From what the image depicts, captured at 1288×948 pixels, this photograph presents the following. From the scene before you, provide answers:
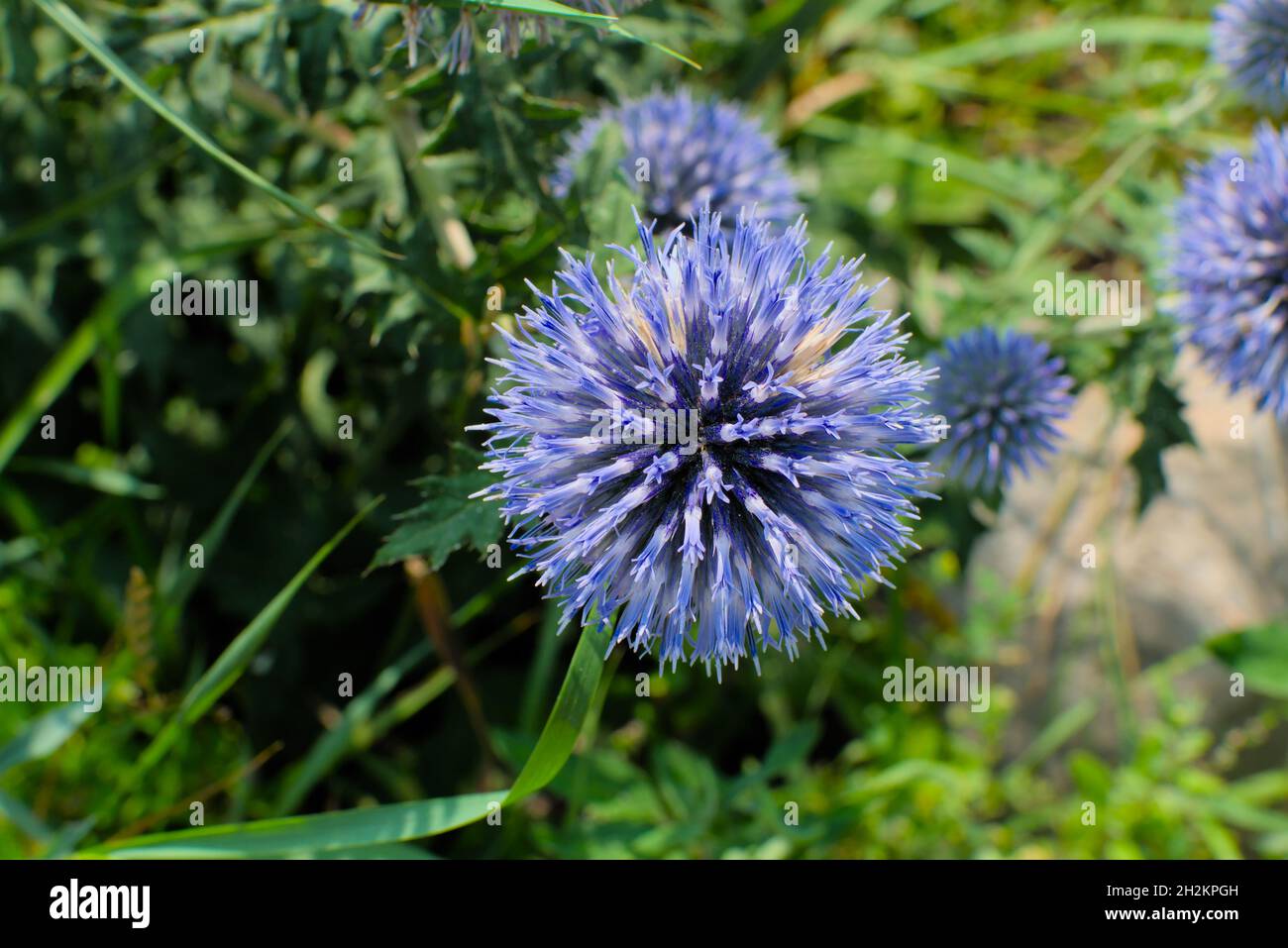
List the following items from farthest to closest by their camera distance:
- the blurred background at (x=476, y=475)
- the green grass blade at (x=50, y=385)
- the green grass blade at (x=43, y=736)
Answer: the green grass blade at (x=50, y=385) → the green grass blade at (x=43, y=736) → the blurred background at (x=476, y=475)

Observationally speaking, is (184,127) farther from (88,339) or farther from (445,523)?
(88,339)

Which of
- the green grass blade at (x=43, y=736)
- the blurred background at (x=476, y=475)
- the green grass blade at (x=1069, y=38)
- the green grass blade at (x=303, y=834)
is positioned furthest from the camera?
A: the green grass blade at (x=1069, y=38)

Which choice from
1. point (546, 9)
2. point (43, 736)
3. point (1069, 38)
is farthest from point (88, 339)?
point (1069, 38)

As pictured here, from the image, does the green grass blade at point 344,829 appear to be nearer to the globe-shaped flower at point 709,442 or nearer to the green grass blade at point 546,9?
the globe-shaped flower at point 709,442

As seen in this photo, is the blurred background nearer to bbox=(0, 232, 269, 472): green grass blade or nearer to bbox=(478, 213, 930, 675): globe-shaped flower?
bbox=(0, 232, 269, 472): green grass blade

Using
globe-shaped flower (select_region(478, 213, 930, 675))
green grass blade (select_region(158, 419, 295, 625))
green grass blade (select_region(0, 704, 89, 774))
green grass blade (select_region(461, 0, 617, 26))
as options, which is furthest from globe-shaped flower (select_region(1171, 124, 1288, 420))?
green grass blade (select_region(0, 704, 89, 774))

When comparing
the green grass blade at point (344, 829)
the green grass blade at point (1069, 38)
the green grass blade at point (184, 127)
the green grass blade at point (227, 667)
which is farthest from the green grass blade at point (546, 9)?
the green grass blade at point (1069, 38)

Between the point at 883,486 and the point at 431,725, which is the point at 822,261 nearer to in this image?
the point at 883,486
